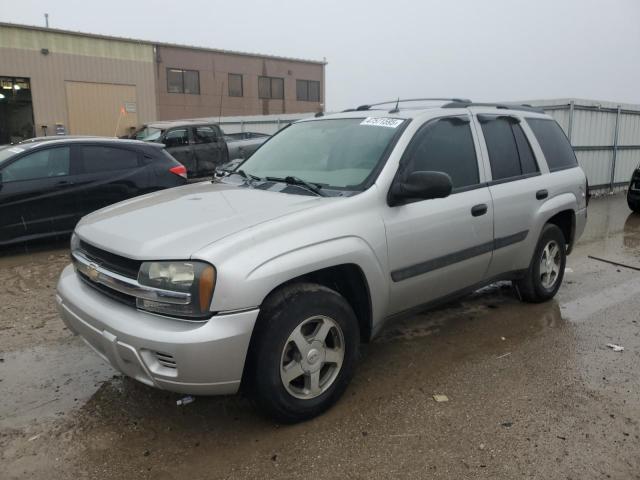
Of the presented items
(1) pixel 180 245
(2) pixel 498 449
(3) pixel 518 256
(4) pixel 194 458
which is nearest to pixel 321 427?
(4) pixel 194 458

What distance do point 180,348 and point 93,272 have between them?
0.87 m

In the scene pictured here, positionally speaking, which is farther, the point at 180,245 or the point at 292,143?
the point at 292,143

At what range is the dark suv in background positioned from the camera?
6848 mm

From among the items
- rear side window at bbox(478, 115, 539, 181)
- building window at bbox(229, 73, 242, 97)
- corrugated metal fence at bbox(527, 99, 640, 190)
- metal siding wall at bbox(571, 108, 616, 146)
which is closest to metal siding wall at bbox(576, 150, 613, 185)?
corrugated metal fence at bbox(527, 99, 640, 190)

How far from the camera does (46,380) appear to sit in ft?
12.0

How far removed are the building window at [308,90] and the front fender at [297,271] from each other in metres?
39.5

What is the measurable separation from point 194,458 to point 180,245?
111cm

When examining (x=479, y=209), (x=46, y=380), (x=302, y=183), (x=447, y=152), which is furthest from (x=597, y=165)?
(x=46, y=380)

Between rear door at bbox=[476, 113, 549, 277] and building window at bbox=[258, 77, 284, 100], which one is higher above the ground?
building window at bbox=[258, 77, 284, 100]

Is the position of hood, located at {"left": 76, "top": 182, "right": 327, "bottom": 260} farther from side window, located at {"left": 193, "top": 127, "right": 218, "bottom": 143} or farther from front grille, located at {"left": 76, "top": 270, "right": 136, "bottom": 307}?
side window, located at {"left": 193, "top": 127, "right": 218, "bottom": 143}

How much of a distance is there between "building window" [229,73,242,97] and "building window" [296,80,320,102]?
4.99 m

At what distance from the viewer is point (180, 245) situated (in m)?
2.73

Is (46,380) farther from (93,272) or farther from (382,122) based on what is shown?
(382,122)

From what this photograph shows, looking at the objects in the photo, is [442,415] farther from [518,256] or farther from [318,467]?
[518,256]
